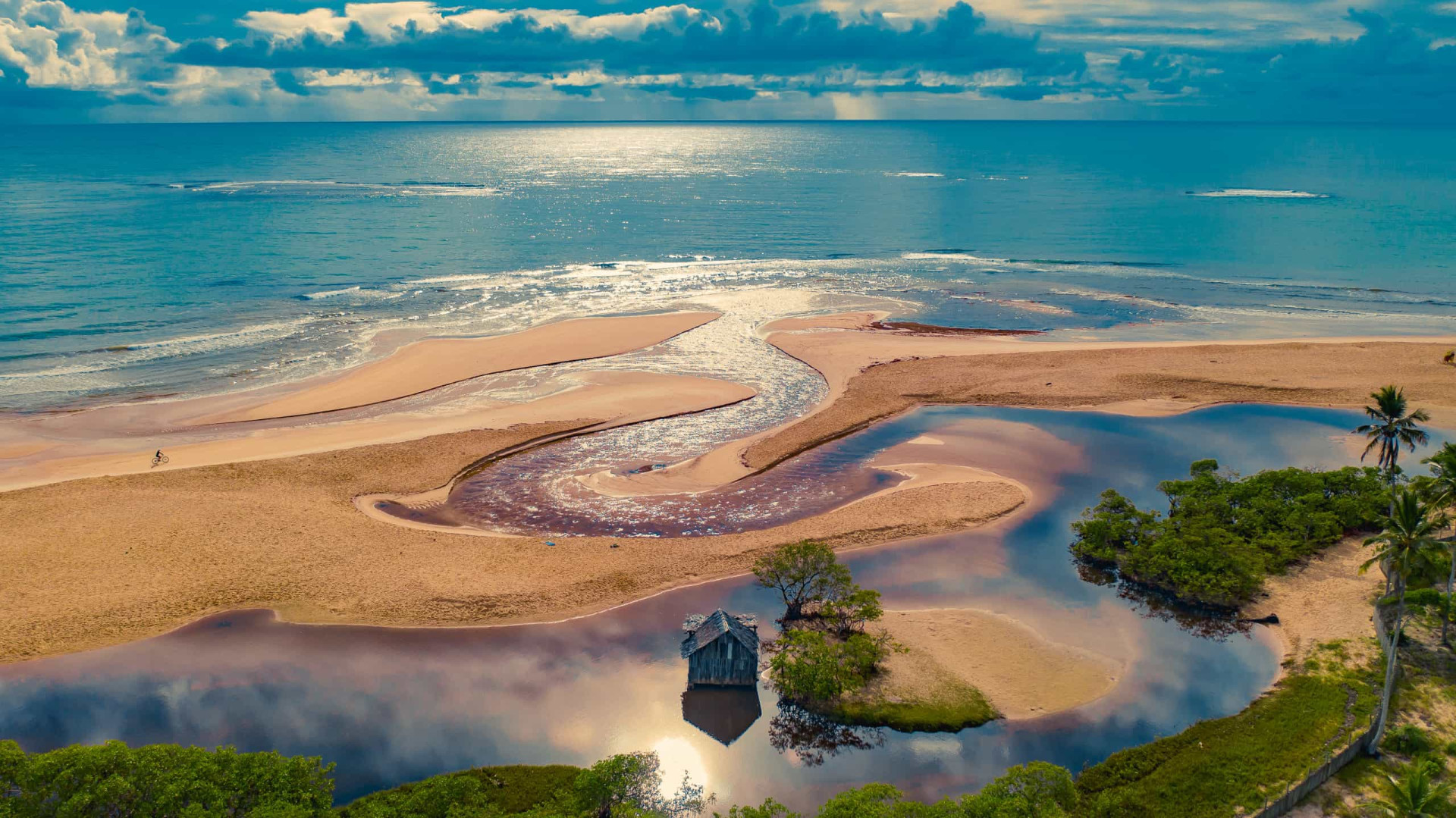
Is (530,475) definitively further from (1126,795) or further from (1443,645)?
(1443,645)

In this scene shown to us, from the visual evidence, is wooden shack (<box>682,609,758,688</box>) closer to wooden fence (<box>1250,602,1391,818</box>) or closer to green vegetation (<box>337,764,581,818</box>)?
green vegetation (<box>337,764,581,818</box>)

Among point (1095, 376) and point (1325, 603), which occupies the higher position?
point (1095, 376)

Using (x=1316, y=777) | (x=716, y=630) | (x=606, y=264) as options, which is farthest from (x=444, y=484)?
(x=606, y=264)

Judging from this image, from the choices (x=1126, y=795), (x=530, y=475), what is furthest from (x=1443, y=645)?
(x=530, y=475)

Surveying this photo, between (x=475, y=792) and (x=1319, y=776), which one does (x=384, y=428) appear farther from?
(x=1319, y=776)

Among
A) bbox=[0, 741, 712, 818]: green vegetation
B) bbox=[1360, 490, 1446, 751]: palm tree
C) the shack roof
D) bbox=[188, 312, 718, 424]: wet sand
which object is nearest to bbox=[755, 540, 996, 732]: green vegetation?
the shack roof

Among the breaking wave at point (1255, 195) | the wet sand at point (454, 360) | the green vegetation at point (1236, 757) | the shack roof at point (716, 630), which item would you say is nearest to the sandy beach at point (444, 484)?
the wet sand at point (454, 360)
